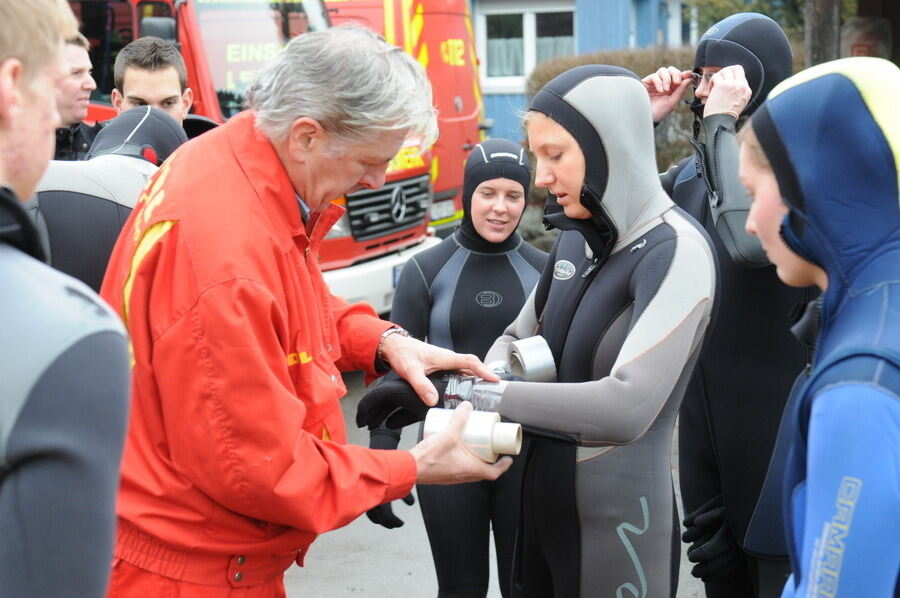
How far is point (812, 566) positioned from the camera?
4.83 feet

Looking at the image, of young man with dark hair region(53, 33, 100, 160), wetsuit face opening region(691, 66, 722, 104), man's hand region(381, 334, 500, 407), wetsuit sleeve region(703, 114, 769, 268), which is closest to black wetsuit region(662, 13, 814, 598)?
wetsuit sleeve region(703, 114, 769, 268)

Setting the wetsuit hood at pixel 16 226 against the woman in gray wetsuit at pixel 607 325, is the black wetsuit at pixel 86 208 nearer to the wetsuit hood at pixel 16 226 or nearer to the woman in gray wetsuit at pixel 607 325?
the woman in gray wetsuit at pixel 607 325

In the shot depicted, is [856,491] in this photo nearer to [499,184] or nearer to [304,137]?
[304,137]

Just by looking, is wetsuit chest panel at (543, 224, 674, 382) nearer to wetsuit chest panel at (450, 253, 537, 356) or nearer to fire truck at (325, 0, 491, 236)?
wetsuit chest panel at (450, 253, 537, 356)

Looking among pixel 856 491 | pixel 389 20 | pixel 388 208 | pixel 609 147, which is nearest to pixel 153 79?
pixel 609 147

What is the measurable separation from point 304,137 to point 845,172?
105 centimetres

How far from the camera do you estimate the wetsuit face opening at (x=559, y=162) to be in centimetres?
275

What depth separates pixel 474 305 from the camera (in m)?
4.11

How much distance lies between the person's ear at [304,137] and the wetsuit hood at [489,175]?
222 cm

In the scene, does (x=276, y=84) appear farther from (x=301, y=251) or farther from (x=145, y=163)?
(x=145, y=163)

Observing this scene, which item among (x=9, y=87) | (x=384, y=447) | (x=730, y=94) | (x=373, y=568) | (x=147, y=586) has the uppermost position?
(x=9, y=87)

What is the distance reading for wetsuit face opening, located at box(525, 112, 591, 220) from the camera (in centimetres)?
275

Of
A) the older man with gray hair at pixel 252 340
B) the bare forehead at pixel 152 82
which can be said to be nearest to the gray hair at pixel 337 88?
the older man with gray hair at pixel 252 340

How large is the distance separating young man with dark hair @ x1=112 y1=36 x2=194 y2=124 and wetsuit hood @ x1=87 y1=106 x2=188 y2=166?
62.3 inches
